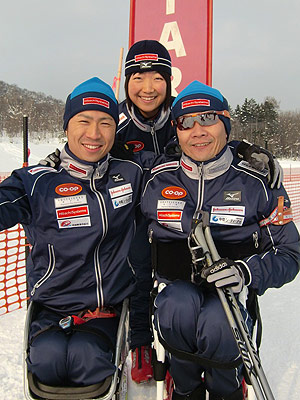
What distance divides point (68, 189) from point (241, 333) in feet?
3.72

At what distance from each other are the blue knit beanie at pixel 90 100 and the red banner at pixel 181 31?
8.01 ft

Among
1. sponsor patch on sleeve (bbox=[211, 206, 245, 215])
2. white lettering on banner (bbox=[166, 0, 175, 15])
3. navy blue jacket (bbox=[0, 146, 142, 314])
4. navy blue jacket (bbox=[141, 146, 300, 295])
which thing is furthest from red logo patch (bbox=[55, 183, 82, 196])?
white lettering on banner (bbox=[166, 0, 175, 15])

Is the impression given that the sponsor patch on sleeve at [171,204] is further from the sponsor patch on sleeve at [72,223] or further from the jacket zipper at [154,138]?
the jacket zipper at [154,138]

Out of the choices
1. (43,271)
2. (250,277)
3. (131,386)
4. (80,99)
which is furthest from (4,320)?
(250,277)

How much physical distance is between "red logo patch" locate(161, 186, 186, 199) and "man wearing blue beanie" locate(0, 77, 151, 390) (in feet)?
0.71

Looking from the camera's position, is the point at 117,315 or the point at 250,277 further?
the point at 117,315

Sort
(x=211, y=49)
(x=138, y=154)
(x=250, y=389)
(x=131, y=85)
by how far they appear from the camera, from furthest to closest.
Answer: (x=211, y=49), (x=131, y=85), (x=138, y=154), (x=250, y=389)

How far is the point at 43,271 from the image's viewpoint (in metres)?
1.80

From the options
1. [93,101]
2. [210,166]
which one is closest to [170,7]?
[93,101]

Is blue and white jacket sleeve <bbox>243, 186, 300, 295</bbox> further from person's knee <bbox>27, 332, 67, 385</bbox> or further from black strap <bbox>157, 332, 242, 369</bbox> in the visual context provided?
person's knee <bbox>27, 332, 67, 385</bbox>

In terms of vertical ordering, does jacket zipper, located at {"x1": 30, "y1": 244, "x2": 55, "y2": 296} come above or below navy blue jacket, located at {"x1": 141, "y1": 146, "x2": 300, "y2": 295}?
below

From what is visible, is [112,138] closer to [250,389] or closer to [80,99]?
[80,99]

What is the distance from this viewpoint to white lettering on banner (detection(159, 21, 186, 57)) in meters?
4.29

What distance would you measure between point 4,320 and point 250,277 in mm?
2547
